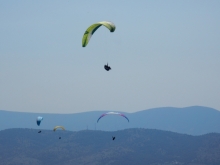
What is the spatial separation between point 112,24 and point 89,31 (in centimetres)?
529

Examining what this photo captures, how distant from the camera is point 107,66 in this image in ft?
184

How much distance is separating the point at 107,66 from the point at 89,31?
5562 mm

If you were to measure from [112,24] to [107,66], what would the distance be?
5.52 m

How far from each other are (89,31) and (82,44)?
270 cm

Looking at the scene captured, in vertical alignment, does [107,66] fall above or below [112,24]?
below

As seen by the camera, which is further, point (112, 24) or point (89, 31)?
point (89, 31)

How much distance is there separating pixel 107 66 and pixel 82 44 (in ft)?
13.8

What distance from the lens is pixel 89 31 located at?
58188 mm

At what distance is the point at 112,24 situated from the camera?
5381cm

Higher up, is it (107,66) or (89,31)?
(89,31)

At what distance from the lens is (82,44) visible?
185ft
